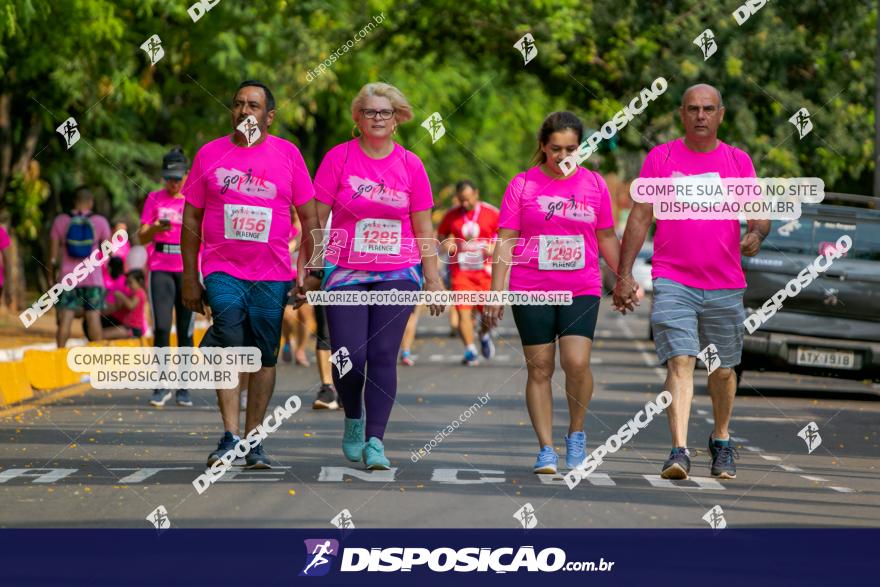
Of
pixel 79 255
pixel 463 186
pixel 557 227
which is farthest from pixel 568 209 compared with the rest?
pixel 463 186

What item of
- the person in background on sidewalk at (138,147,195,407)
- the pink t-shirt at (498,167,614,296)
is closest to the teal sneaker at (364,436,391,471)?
the pink t-shirt at (498,167,614,296)

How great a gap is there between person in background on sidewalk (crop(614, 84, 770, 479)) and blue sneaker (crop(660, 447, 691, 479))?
3.3 inches

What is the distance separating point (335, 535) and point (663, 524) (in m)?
1.43

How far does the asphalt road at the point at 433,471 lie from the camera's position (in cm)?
850

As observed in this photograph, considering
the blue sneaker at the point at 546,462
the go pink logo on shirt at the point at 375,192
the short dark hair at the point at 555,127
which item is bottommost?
the blue sneaker at the point at 546,462

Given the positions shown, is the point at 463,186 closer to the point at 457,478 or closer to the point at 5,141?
the point at 457,478

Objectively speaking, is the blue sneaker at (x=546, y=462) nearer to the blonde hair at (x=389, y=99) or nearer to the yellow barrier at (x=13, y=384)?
the blonde hair at (x=389, y=99)

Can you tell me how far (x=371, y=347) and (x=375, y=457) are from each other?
0.58m

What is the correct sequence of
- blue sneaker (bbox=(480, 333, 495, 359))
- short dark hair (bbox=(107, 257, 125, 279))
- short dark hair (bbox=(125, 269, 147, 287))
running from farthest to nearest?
short dark hair (bbox=(107, 257, 125, 279)) → blue sneaker (bbox=(480, 333, 495, 359)) → short dark hair (bbox=(125, 269, 147, 287))

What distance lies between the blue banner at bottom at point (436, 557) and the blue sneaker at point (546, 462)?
2.18 meters

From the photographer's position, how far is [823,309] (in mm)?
16719

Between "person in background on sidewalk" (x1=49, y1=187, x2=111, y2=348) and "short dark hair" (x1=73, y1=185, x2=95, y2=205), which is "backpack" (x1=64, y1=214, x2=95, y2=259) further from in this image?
"short dark hair" (x1=73, y1=185, x2=95, y2=205)

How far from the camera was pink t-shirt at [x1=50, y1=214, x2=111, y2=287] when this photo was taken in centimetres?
1858

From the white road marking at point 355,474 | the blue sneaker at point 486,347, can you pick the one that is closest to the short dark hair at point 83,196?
the blue sneaker at point 486,347
